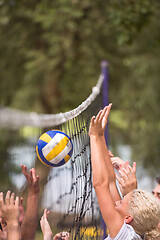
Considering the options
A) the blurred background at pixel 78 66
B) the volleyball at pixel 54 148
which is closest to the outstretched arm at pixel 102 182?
the volleyball at pixel 54 148

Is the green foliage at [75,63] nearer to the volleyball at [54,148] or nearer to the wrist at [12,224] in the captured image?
the volleyball at [54,148]

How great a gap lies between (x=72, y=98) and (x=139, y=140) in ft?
6.82

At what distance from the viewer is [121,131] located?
1181 centimetres

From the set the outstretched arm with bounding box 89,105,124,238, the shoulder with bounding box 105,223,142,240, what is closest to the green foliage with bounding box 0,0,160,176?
the outstretched arm with bounding box 89,105,124,238

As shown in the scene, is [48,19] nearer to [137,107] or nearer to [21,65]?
[21,65]

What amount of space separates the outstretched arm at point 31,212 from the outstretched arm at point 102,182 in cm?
36

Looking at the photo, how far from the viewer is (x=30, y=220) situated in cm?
243

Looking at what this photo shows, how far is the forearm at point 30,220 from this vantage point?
2.36 m

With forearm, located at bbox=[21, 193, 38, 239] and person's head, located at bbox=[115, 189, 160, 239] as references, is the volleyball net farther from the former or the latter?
person's head, located at bbox=[115, 189, 160, 239]

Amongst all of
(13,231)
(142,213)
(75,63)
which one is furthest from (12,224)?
(75,63)

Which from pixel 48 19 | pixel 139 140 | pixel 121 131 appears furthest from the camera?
pixel 121 131

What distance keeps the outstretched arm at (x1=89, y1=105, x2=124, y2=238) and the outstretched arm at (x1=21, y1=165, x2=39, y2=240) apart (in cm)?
36

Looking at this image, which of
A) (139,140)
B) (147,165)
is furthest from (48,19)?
(147,165)

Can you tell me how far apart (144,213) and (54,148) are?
94 cm
